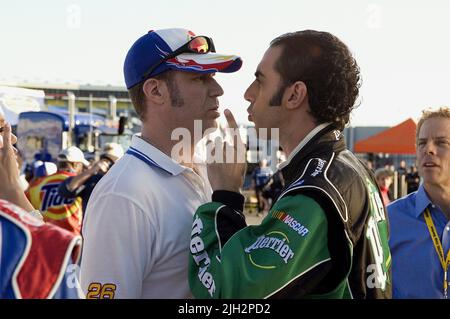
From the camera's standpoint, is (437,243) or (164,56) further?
(437,243)

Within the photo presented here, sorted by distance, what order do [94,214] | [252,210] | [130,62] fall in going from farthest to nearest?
Answer: 1. [252,210]
2. [130,62]
3. [94,214]

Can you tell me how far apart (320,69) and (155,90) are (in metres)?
0.68

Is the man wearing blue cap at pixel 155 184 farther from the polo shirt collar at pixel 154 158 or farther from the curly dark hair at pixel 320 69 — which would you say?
the curly dark hair at pixel 320 69

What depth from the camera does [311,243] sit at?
1.89 metres

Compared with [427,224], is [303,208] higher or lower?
higher

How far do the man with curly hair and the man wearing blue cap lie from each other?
173 mm

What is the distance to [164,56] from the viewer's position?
245cm

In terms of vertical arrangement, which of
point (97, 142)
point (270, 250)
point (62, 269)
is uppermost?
point (62, 269)

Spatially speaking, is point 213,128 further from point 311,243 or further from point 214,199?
point 311,243

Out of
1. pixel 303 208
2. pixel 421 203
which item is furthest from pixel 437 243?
pixel 303 208

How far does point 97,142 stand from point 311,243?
19.4 meters

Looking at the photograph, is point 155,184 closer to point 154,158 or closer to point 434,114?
point 154,158

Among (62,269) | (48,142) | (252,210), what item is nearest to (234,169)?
(62,269)

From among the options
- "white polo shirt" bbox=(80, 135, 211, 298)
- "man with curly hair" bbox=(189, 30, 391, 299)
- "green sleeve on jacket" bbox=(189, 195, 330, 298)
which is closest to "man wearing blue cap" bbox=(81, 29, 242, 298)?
"white polo shirt" bbox=(80, 135, 211, 298)
